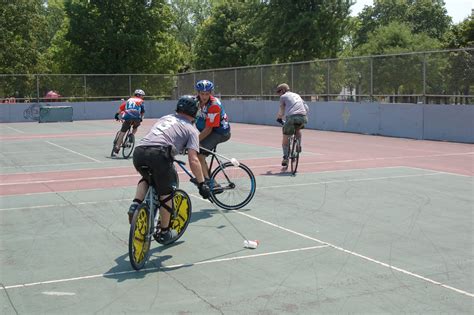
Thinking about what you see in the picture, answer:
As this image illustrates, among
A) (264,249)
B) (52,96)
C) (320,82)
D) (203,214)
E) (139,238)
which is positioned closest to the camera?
(139,238)

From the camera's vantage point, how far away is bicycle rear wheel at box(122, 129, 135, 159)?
1628 centimetres

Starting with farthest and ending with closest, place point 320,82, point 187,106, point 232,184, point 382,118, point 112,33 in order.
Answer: point 112,33, point 320,82, point 382,118, point 232,184, point 187,106

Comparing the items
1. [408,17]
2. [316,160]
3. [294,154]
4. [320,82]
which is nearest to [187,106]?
[294,154]

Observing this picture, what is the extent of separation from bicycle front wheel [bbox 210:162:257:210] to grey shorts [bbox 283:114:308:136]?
398 cm

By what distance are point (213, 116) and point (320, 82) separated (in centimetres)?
1963

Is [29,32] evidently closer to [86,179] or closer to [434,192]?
[86,179]

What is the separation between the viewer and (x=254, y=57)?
51844mm

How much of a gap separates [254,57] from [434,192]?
42519 millimetres

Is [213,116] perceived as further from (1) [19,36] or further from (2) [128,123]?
(1) [19,36]

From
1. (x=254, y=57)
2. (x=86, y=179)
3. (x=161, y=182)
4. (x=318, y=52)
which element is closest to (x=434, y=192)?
(x=161, y=182)

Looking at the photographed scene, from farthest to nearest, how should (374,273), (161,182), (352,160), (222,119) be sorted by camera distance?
1. (352,160)
2. (222,119)
3. (161,182)
4. (374,273)

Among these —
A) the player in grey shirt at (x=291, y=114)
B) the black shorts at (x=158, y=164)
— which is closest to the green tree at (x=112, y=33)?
the player in grey shirt at (x=291, y=114)

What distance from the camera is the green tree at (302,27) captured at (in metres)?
43.3

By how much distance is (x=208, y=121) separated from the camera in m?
9.17
